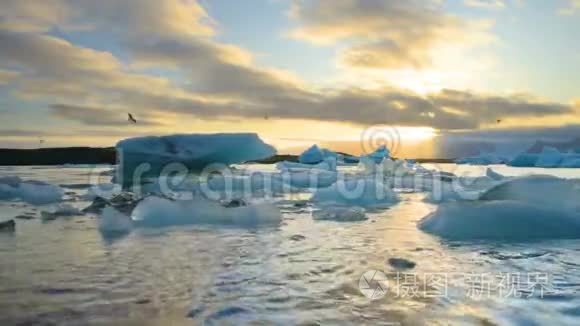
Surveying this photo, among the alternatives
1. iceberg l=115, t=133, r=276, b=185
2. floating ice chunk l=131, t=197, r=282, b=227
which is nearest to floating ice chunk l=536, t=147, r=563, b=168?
iceberg l=115, t=133, r=276, b=185

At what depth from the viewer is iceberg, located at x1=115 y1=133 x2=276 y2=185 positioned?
13.8 metres

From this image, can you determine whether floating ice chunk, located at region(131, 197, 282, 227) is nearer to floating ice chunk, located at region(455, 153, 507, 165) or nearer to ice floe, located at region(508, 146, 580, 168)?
ice floe, located at region(508, 146, 580, 168)

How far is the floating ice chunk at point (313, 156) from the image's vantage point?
123 ft

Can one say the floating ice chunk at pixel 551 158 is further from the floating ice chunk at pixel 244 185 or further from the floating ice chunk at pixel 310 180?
the floating ice chunk at pixel 244 185

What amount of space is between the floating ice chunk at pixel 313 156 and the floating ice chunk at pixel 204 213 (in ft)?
95.0

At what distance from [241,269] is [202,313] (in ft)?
5.02

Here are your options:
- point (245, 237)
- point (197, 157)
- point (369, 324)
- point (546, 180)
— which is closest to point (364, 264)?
point (369, 324)

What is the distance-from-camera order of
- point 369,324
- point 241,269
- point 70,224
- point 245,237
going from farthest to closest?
point 70,224 → point 245,237 → point 241,269 → point 369,324

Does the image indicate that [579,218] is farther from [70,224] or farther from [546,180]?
[70,224]

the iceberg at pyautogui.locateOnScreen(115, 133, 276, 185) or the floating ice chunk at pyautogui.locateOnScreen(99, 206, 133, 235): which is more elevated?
the iceberg at pyautogui.locateOnScreen(115, 133, 276, 185)

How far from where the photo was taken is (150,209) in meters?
8.27

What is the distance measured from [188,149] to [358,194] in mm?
5201

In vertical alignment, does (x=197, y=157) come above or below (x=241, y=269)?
above

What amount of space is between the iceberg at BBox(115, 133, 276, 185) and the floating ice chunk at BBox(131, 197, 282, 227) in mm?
5456
